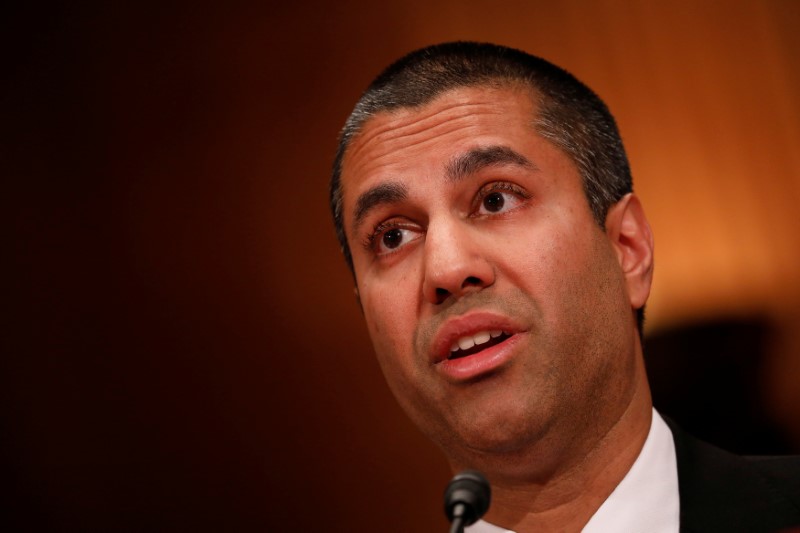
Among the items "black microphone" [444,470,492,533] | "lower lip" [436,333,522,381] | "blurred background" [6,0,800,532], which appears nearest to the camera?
"black microphone" [444,470,492,533]

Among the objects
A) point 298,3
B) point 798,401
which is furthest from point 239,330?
point 798,401

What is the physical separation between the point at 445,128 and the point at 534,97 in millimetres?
191

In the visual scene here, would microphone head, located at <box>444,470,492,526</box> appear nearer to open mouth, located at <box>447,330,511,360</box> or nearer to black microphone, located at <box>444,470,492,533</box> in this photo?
black microphone, located at <box>444,470,492,533</box>

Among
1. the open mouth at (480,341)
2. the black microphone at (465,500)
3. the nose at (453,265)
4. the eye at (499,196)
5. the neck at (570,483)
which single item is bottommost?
the neck at (570,483)

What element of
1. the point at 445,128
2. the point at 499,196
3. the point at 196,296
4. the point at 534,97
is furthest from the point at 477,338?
the point at 196,296

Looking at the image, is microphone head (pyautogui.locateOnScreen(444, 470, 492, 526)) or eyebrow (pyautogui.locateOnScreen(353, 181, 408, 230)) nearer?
microphone head (pyautogui.locateOnScreen(444, 470, 492, 526))

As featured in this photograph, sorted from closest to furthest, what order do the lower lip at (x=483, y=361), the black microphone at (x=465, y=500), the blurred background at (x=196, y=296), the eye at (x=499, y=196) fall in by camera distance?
the black microphone at (x=465, y=500) < the lower lip at (x=483, y=361) < the eye at (x=499, y=196) < the blurred background at (x=196, y=296)

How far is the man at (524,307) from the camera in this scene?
3.61 feet

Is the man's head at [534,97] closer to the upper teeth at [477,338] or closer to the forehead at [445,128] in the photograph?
the forehead at [445,128]

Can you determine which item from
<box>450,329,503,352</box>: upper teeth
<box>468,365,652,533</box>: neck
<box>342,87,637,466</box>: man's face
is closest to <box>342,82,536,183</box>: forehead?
<box>342,87,637,466</box>: man's face

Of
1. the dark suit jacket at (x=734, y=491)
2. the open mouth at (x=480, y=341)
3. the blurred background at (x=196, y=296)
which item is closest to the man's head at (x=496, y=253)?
the open mouth at (x=480, y=341)

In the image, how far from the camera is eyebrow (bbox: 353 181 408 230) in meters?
1.24

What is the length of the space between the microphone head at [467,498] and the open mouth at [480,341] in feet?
0.81

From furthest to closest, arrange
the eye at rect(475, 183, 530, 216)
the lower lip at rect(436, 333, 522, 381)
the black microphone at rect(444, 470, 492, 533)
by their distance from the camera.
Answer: the eye at rect(475, 183, 530, 216)
the lower lip at rect(436, 333, 522, 381)
the black microphone at rect(444, 470, 492, 533)
